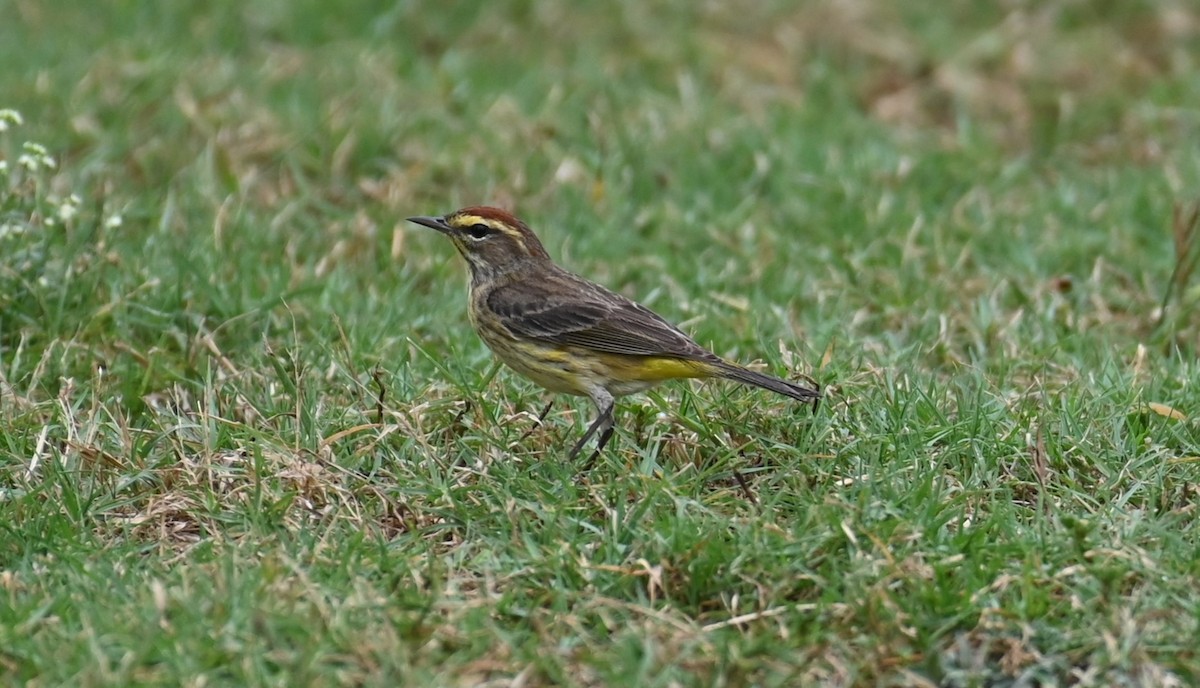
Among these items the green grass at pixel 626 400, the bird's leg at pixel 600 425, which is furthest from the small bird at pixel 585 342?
the green grass at pixel 626 400

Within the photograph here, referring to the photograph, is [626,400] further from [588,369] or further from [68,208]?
[68,208]

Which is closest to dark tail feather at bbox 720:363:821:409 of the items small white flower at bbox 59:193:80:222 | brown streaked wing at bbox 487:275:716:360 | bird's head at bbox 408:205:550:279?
brown streaked wing at bbox 487:275:716:360

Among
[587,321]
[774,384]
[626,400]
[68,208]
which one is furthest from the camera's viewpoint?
[68,208]

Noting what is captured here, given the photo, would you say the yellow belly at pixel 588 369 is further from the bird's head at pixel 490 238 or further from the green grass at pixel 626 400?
the bird's head at pixel 490 238

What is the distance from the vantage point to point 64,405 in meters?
5.77

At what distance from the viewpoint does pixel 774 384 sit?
5.60m

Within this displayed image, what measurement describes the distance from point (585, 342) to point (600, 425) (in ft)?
1.19

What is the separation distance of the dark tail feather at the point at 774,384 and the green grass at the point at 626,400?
15 centimetres

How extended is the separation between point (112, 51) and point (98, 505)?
4982mm

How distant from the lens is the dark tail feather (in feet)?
18.3

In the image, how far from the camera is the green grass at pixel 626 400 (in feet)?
15.0

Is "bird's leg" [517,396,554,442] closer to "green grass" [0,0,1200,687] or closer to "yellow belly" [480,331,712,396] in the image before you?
"green grass" [0,0,1200,687]


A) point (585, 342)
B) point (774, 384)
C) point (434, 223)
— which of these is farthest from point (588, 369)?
point (434, 223)

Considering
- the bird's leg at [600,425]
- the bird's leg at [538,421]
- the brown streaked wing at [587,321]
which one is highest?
the brown streaked wing at [587,321]
